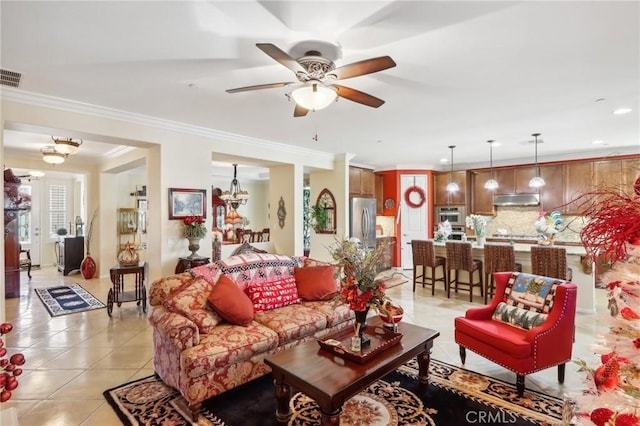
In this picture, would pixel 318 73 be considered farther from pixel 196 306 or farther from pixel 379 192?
pixel 379 192

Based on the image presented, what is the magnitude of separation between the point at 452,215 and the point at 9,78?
835 centimetres

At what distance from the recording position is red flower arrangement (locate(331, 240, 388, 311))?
2.37 m

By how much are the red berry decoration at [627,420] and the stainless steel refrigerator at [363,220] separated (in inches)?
236

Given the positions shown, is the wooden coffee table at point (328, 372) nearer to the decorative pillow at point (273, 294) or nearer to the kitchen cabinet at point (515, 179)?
the decorative pillow at point (273, 294)

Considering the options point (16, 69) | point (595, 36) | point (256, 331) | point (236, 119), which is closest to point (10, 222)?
point (16, 69)

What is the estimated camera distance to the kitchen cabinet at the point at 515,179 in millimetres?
7382

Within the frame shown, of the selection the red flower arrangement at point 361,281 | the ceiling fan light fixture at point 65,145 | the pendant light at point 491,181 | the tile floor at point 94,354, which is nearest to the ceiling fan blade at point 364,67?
the red flower arrangement at point 361,281

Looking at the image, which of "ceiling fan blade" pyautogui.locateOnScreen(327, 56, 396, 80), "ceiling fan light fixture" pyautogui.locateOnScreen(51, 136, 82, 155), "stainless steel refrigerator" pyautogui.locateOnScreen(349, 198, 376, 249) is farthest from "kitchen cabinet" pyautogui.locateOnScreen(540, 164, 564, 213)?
"ceiling fan light fixture" pyautogui.locateOnScreen(51, 136, 82, 155)

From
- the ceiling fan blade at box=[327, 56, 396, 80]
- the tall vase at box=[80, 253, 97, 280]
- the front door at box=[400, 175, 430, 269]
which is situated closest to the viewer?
the ceiling fan blade at box=[327, 56, 396, 80]

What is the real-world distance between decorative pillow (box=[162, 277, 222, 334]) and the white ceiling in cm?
198

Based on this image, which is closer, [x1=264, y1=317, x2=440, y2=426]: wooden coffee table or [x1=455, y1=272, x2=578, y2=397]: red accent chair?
[x1=264, y1=317, x2=440, y2=426]: wooden coffee table

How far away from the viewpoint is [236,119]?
14.3 feet

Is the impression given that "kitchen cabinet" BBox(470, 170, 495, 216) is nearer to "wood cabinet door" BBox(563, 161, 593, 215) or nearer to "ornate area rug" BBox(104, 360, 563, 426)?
"wood cabinet door" BBox(563, 161, 593, 215)

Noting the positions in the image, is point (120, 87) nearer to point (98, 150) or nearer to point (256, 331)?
point (256, 331)
